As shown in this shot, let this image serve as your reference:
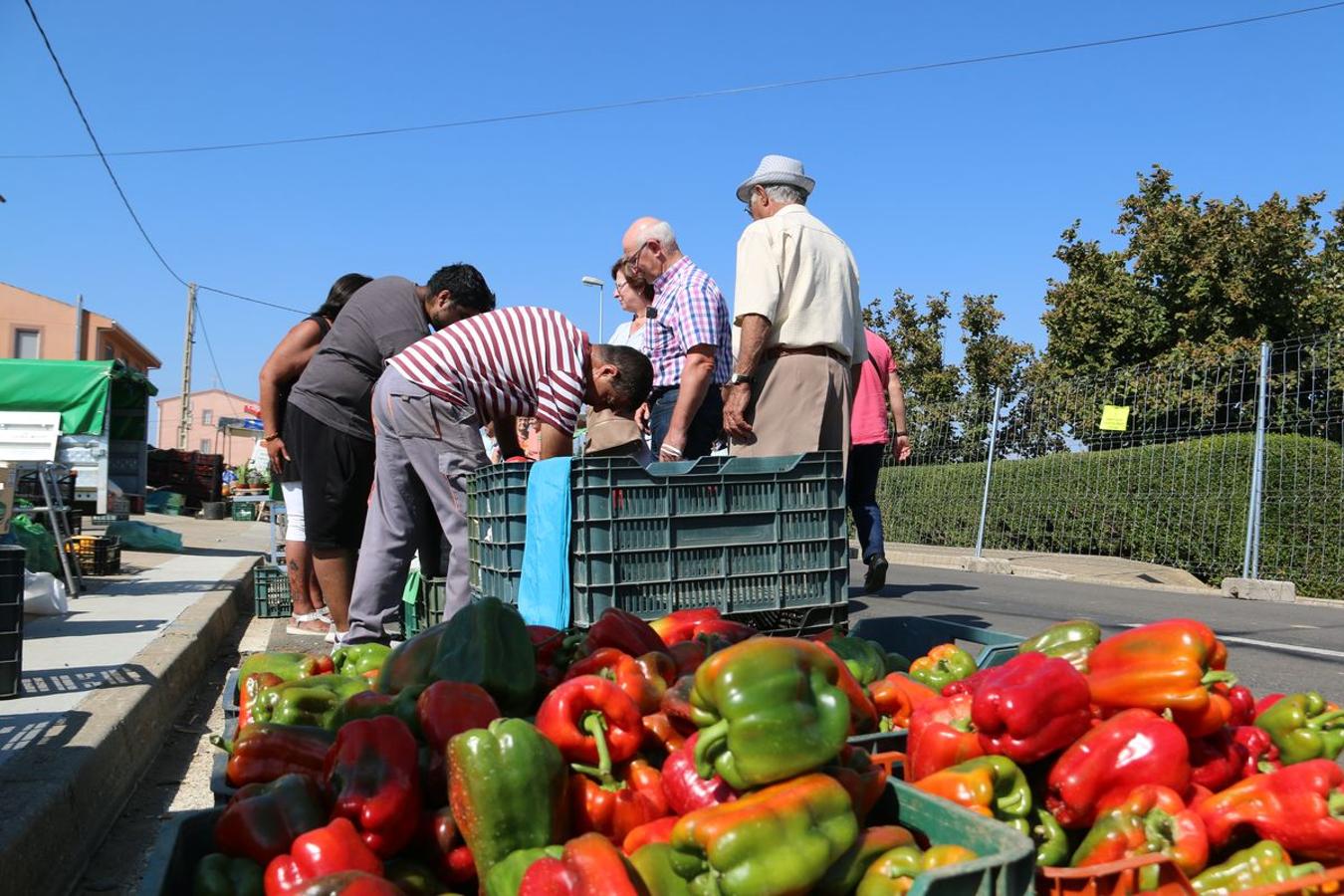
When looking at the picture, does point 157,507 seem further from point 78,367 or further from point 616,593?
point 616,593

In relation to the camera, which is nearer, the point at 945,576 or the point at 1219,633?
the point at 1219,633

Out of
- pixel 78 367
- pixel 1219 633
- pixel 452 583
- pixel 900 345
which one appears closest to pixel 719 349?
pixel 452 583

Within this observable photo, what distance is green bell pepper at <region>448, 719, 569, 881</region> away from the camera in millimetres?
1966

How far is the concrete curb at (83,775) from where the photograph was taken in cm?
291

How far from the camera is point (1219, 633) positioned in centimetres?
713

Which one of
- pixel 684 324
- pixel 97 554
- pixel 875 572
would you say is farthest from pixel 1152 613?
pixel 97 554

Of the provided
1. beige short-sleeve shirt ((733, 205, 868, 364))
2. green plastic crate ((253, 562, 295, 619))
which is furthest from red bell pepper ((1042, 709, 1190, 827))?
green plastic crate ((253, 562, 295, 619))

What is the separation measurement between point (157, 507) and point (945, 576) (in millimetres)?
22642

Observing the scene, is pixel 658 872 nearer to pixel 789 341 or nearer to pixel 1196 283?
pixel 789 341

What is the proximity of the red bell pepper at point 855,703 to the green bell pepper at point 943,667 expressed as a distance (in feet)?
1.77

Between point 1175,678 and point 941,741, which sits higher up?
point 1175,678

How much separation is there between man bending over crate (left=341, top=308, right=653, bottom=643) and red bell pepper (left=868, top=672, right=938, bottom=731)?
1.97 m

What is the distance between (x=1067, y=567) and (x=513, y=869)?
11.9 metres

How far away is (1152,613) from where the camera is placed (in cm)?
838
